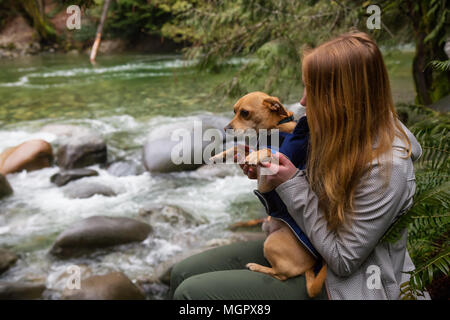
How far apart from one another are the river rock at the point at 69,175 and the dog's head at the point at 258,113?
5.82m

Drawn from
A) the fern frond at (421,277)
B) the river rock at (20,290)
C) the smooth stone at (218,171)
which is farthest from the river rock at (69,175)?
the fern frond at (421,277)

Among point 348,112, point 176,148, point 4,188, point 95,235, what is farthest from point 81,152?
point 348,112

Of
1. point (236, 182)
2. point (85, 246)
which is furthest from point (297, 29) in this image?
point (85, 246)

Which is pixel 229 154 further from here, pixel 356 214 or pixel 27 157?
pixel 27 157

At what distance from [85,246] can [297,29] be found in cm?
442

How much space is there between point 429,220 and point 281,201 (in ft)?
2.97

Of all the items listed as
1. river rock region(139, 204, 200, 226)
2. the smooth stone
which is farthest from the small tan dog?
the smooth stone

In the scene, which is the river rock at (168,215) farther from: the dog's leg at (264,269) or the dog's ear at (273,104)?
the dog's leg at (264,269)

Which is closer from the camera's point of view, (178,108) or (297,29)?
(297,29)

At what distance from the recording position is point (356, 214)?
1585mm

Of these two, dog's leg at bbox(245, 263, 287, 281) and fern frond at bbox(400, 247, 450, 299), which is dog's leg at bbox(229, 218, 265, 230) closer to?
dog's leg at bbox(245, 263, 287, 281)

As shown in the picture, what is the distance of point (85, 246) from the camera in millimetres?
5051

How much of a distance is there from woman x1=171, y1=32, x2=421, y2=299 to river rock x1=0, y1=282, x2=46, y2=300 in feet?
12.2
